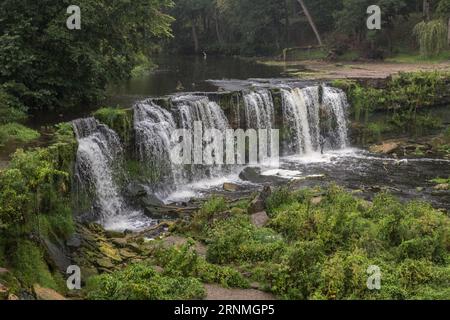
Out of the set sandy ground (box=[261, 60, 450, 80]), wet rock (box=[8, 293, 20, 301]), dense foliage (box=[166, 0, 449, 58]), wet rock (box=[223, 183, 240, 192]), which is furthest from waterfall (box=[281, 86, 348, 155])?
wet rock (box=[8, 293, 20, 301])

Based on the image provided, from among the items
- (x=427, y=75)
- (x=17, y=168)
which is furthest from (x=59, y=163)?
(x=427, y=75)

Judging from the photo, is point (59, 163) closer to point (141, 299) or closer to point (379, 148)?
point (141, 299)

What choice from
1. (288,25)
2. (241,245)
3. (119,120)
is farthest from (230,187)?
(288,25)

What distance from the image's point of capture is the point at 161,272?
38.7 feet

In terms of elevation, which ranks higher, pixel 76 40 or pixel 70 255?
pixel 76 40

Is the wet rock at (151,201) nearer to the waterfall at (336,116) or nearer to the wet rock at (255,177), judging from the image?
the wet rock at (255,177)

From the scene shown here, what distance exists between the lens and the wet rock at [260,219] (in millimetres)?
15311

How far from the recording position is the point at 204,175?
22.0 metres

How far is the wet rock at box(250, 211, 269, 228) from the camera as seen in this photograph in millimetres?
15311

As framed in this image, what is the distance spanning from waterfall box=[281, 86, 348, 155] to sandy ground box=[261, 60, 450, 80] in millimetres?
4123

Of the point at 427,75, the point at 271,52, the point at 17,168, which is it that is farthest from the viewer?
the point at 271,52

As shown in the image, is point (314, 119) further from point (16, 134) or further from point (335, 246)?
point (16, 134)

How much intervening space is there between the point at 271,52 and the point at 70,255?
42785mm

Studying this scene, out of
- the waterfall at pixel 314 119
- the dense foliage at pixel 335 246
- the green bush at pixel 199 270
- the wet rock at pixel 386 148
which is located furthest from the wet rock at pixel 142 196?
the wet rock at pixel 386 148
